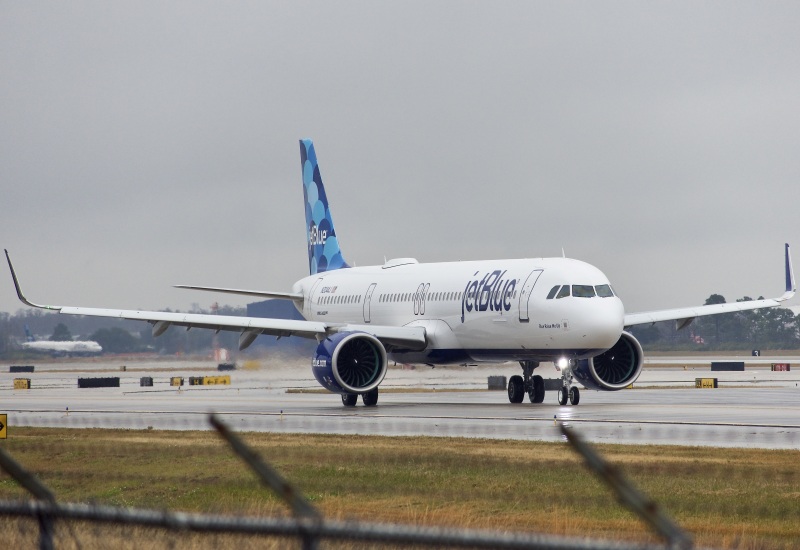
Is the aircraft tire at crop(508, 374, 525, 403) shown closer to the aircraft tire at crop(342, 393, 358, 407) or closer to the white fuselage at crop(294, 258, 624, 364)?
the white fuselage at crop(294, 258, 624, 364)

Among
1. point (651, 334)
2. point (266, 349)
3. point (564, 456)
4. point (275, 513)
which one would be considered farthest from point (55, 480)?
point (651, 334)

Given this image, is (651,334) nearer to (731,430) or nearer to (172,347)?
(172,347)

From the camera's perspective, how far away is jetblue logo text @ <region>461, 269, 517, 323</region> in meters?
A: 39.3

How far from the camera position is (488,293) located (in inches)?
1587

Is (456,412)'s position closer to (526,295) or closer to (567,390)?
(567,390)

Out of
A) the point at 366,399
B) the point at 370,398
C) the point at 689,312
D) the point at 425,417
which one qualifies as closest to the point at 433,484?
the point at 425,417

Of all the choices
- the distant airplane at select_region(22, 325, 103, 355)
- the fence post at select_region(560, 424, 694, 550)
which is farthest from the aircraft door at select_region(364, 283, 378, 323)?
the distant airplane at select_region(22, 325, 103, 355)

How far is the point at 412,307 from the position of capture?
44.7m

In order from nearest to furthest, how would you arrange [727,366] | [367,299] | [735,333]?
1. [367,299]
2. [727,366]
3. [735,333]

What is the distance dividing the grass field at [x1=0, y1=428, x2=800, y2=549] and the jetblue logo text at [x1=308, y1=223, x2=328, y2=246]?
1199 inches

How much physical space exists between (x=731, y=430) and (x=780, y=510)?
11634 mm

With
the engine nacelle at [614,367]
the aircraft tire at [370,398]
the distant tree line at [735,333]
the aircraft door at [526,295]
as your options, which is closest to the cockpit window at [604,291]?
the aircraft door at [526,295]

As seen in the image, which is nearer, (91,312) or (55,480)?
(55,480)

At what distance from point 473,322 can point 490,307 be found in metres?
1.08
